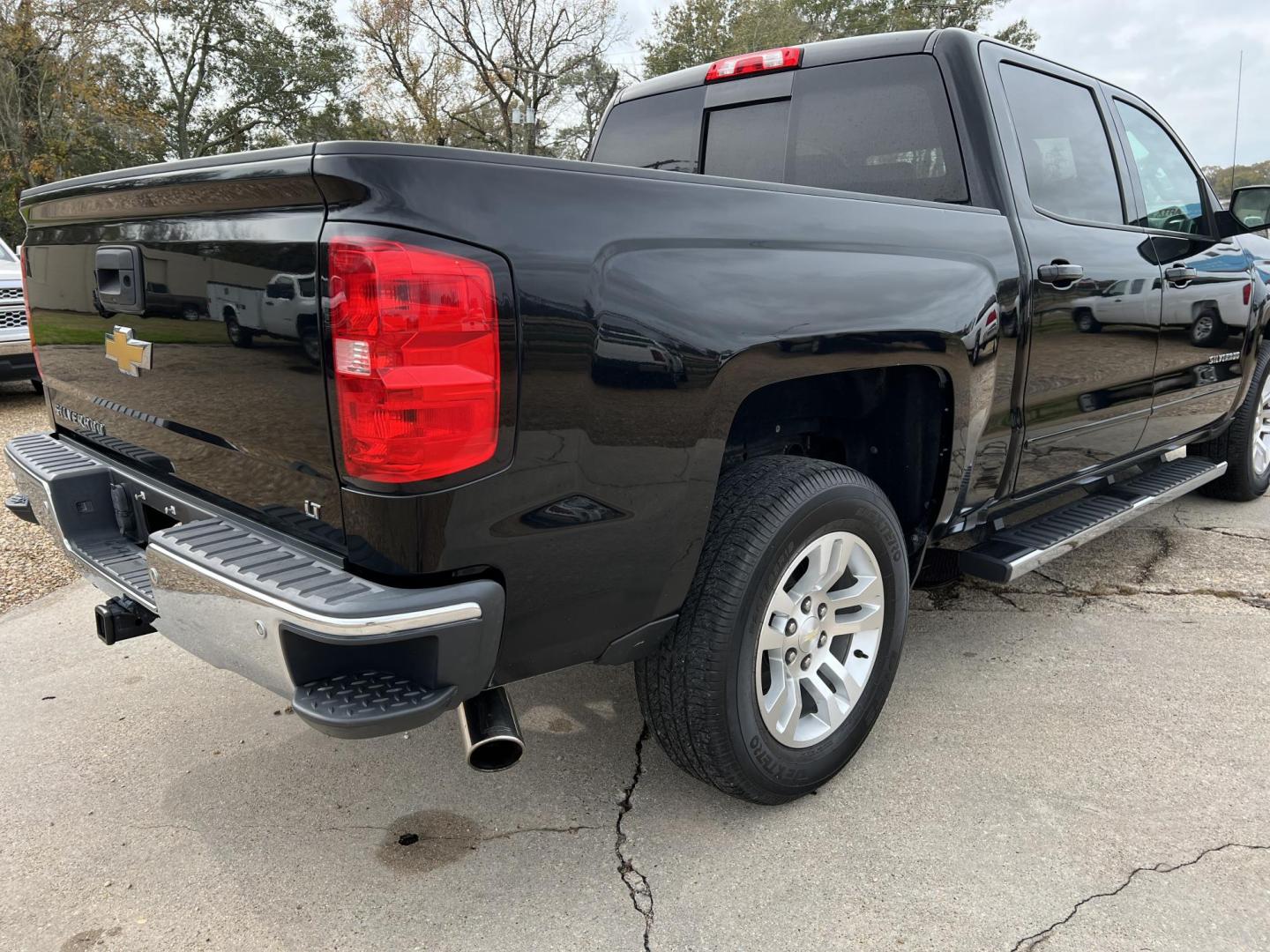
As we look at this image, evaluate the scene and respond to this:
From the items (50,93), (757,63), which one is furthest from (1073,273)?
(50,93)

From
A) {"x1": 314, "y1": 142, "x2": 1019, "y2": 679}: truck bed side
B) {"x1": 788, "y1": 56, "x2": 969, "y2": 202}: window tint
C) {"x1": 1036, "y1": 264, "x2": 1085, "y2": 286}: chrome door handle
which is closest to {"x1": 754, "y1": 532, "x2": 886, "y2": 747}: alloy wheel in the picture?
{"x1": 314, "y1": 142, "x2": 1019, "y2": 679}: truck bed side

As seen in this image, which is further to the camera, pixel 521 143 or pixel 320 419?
pixel 521 143

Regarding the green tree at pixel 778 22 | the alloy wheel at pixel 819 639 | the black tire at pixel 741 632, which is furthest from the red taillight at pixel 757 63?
the green tree at pixel 778 22

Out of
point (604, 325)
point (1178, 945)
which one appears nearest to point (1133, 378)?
point (1178, 945)

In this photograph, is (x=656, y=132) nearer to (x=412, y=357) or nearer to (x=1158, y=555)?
(x=412, y=357)

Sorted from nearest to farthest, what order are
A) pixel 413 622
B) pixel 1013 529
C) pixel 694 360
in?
pixel 413 622 < pixel 694 360 < pixel 1013 529

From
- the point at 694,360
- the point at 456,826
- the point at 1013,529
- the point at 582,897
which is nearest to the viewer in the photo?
the point at 694,360

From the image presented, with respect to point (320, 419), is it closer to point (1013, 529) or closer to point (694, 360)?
point (694, 360)

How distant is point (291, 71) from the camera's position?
2995cm

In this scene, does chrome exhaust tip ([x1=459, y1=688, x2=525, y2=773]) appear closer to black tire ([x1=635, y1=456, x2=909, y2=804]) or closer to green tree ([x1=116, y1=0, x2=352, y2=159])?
black tire ([x1=635, y1=456, x2=909, y2=804])

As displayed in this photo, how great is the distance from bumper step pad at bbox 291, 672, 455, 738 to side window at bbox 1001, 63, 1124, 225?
2.42 m

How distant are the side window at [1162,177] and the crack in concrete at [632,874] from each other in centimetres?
290

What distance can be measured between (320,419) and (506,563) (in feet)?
1.42

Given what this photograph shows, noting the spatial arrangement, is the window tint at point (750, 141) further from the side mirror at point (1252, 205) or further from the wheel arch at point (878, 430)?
the side mirror at point (1252, 205)
